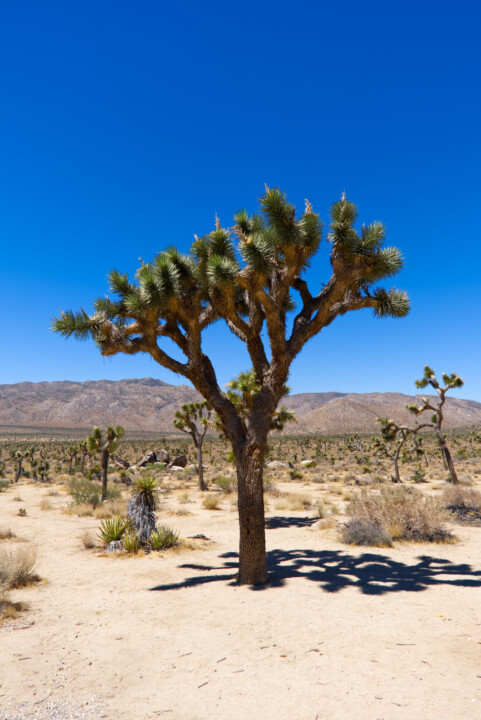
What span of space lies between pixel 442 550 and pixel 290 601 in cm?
518

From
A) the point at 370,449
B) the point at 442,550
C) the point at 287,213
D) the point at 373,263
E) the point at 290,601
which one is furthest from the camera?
the point at 370,449

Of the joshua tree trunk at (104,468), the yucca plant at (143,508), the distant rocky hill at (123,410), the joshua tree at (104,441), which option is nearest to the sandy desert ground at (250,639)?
the yucca plant at (143,508)

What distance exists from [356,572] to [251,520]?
2.52 metres

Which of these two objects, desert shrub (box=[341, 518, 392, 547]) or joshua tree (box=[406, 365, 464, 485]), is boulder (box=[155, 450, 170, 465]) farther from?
desert shrub (box=[341, 518, 392, 547])

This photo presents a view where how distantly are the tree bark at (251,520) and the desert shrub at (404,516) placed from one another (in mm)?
4778

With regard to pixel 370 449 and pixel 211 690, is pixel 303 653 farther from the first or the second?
pixel 370 449

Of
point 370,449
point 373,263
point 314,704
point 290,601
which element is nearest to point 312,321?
point 373,263

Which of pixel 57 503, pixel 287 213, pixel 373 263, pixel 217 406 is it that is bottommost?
pixel 57 503

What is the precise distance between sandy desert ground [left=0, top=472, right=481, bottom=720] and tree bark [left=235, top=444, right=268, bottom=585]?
0.40 metres

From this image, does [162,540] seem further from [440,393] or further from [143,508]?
[440,393]

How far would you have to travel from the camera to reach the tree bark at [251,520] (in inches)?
301

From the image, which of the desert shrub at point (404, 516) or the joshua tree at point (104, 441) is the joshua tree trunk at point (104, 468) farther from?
the desert shrub at point (404, 516)

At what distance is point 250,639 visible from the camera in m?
5.42

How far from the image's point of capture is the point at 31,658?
5.09 meters
